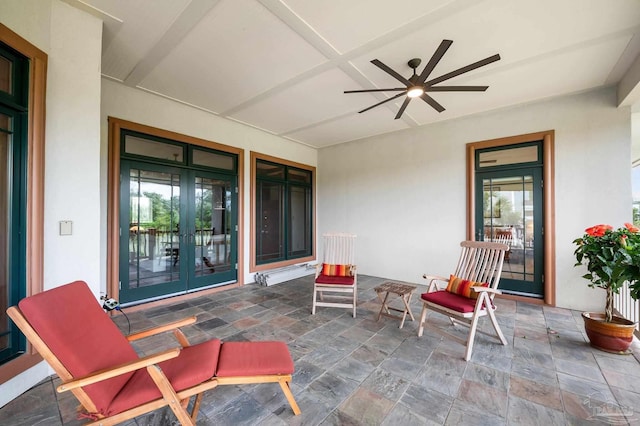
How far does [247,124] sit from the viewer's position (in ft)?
16.2

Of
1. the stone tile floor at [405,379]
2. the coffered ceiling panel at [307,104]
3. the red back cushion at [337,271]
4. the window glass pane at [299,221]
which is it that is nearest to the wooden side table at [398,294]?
the stone tile floor at [405,379]

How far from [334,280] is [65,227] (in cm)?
287

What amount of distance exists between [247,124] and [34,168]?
11.0 feet

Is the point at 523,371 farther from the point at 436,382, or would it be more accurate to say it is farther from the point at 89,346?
the point at 89,346

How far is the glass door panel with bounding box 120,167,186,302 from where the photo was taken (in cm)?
362

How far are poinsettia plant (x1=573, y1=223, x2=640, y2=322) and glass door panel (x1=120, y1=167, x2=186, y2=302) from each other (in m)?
5.20

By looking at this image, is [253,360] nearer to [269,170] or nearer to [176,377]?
[176,377]

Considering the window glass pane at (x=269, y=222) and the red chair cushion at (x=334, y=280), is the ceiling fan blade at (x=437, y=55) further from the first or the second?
the window glass pane at (x=269, y=222)

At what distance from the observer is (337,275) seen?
3.83 m

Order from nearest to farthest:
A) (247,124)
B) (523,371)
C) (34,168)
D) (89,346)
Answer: (89,346) → (34,168) → (523,371) → (247,124)

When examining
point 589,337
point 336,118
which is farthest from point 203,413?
point 336,118

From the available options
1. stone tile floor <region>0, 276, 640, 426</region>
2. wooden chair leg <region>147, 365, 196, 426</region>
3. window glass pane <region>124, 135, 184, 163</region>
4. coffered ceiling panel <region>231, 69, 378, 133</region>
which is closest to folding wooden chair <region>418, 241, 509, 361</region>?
stone tile floor <region>0, 276, 640, 426</region>

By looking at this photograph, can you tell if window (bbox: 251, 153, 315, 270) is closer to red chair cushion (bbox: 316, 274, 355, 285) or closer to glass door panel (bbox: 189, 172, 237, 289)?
glass door panel (bbox: 189, 172, 237, 289)

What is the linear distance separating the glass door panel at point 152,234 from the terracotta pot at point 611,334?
5.20 m
